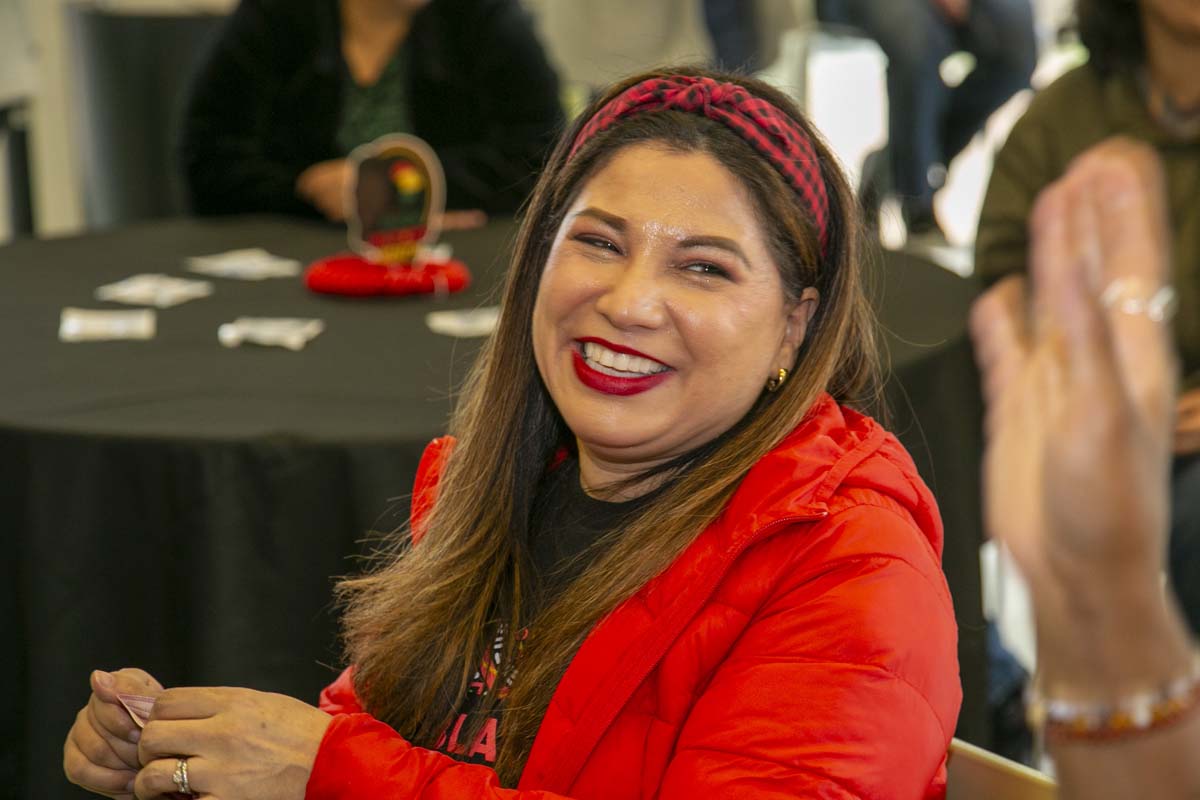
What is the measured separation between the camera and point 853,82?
21.7 feet

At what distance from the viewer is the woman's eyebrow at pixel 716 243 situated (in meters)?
1.46

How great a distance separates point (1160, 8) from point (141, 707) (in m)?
1.98

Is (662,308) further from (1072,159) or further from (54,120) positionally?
(54,120)

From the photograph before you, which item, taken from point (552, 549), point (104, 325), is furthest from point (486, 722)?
point (104, 325)

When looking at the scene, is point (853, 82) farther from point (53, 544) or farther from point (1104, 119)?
point (53, 544)

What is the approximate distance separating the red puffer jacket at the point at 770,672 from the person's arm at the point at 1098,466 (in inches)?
18.5

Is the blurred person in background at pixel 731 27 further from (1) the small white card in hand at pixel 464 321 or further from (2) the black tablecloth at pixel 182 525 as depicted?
(2) the black tablecloth at pixel 182 525

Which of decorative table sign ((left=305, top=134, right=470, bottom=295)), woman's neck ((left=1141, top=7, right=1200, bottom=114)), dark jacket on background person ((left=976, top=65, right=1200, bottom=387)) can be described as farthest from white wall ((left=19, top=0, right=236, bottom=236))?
woman's neck ((left=1141, top=7, right=1200, bottom=114))

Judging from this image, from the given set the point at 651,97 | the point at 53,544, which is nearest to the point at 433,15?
the point at 53,544

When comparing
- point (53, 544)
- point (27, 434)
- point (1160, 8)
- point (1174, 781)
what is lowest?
point (53, 544)

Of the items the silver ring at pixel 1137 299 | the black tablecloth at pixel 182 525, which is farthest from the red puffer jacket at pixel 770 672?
the black tablecloth at pixel 182 525

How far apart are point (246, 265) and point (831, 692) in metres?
2.24

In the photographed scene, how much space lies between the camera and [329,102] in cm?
377

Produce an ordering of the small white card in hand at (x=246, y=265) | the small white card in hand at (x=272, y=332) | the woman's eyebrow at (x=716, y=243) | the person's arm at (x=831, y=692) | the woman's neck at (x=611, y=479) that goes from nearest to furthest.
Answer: the person's arm at (x=831, y=692)
the woman's eyebrow at (x=716, y=243)
the woman's neck at (x=611, y=479)
the small white card in hand at (x=272, y=332)
the small white card in hand at (x=246, y=265)
